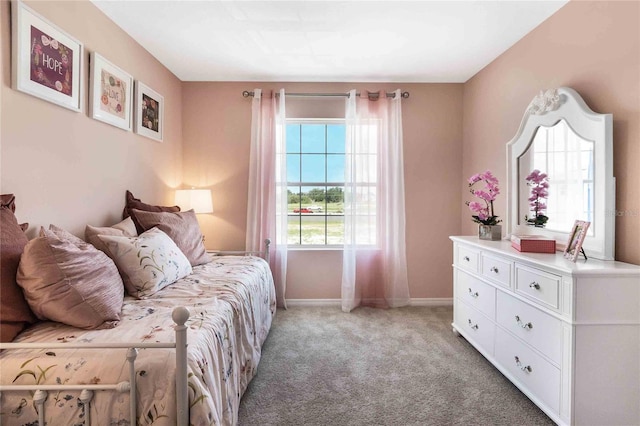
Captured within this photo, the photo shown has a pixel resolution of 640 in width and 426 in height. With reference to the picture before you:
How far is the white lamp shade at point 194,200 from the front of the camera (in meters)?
3.12

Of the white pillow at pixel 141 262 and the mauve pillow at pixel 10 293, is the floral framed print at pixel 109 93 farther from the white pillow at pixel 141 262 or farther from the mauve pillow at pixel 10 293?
the mauve pillow at pixel 10 293

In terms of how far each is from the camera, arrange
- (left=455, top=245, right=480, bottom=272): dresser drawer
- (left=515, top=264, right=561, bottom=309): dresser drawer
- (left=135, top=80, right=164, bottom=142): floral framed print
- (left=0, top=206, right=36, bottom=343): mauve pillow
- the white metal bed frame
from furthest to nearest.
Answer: (left=135, top=80, right=164, bottom=142): floral framed print
(left=455, top=245, right=480, bottom=272): dresser drawer
(left=515, top=264, right=561, bottom=309): dresser drawer
(left=0, top=206, right=36, bottom=343): mauve pillow
the white metal bed frame

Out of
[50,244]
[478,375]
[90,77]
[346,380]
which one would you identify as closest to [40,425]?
[50,244]

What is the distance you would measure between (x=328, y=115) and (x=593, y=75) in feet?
7.52

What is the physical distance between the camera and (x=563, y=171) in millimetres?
2055

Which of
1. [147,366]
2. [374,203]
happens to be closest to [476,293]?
[374,203]

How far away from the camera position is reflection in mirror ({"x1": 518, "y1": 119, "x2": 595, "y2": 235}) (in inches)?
73.9

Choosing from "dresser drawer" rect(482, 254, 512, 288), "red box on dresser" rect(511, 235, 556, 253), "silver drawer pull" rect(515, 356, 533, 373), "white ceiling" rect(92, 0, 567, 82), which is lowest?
"silver drawer pull" rect(515, 356, 533, 373)

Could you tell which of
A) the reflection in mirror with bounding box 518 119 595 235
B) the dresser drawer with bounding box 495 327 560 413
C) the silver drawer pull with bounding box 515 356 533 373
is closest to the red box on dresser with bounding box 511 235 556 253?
the reflection in mirror with bounding box 518 119 595 235

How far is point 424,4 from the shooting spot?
2.11 metres

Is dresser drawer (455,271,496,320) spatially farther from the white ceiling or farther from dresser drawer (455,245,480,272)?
the white ceiling

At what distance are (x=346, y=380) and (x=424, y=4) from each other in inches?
101

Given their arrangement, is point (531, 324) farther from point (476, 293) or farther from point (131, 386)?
point (131, 386)

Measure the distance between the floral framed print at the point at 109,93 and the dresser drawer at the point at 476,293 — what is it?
2.97 m
